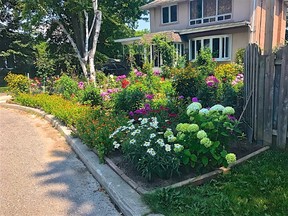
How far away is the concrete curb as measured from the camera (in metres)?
3.05

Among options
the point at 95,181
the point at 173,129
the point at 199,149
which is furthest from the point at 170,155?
the point at 95,181

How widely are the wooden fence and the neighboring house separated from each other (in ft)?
45.8

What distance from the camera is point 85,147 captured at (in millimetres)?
5336

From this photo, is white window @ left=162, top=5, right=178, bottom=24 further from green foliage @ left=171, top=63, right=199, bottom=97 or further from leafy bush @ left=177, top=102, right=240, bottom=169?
leafy bush @ left=177, top=102, right=240, bottom=169

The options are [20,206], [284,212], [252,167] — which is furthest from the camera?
[252,167]

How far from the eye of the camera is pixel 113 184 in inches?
142

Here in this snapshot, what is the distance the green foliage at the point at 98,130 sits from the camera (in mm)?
4624

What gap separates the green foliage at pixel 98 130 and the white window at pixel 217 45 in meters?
15.3

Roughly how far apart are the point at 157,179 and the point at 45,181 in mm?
1793

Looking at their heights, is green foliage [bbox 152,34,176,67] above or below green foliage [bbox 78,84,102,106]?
above

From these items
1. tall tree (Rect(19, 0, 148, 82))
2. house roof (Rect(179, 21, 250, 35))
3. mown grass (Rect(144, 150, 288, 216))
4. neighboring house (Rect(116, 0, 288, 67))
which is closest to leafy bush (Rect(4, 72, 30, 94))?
tall tree (Rect(19, 0, 148, 82))

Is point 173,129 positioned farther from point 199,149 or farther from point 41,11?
point 41,11

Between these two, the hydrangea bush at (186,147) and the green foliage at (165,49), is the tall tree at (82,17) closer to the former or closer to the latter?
the green foliage at (165,49)

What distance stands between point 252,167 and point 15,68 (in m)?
23.2
